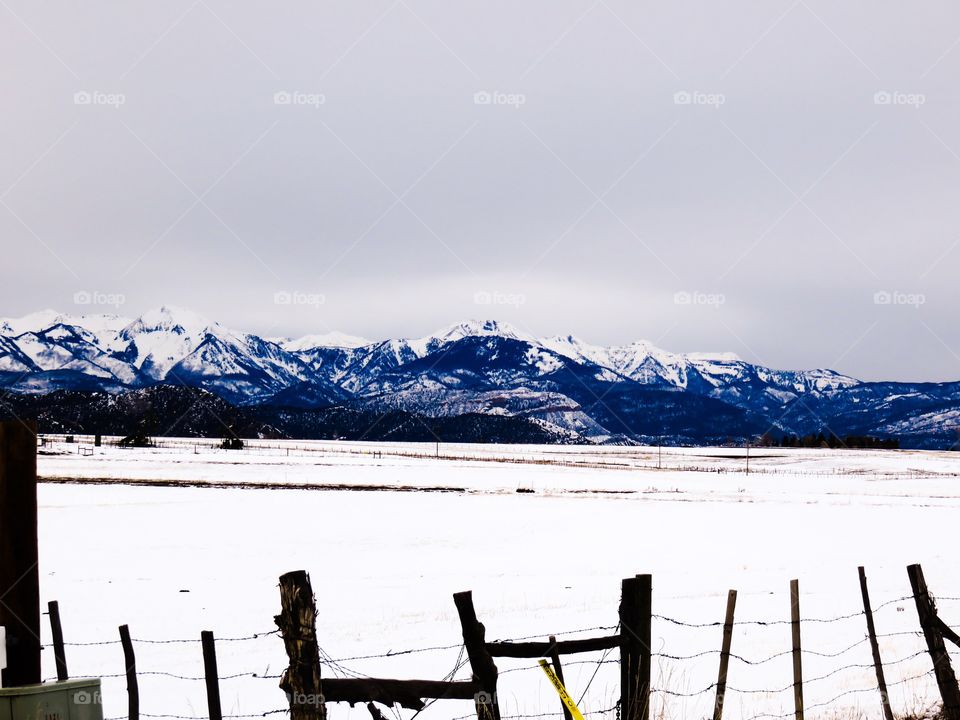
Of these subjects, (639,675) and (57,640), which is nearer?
(639,675)

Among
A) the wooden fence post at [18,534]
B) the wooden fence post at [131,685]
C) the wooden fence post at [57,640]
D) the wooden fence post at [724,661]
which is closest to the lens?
the wooden fence post at [18,534]

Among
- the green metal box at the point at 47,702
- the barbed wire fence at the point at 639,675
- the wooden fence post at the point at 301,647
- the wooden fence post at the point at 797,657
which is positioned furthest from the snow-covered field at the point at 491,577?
the green metal box at the point at 47,702

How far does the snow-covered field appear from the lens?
12164 mm

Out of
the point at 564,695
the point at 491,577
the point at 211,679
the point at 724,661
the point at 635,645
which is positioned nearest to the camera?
the point at 564,695

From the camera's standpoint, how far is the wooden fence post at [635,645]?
7426 mm

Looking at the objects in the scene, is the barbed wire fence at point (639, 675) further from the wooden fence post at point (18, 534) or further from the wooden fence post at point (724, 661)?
the wooden fence post at point (18, 534)

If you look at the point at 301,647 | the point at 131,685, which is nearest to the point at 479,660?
the point at 301,647

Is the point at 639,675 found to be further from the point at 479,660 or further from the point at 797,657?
the point at 797,657

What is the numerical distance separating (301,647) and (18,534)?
1.95 metres

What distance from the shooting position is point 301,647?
20.7ft

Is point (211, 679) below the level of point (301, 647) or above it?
below

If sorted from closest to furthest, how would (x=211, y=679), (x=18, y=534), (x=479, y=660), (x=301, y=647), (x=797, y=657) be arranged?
(x=18, y=534), (x=301, y=647), (x=479, y=660), (x=211, y=679), (x=797, y=657)

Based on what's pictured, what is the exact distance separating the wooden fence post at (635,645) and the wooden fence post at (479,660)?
1238 millimetres

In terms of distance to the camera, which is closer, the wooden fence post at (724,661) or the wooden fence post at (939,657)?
the wooden fence post at (724,661)
